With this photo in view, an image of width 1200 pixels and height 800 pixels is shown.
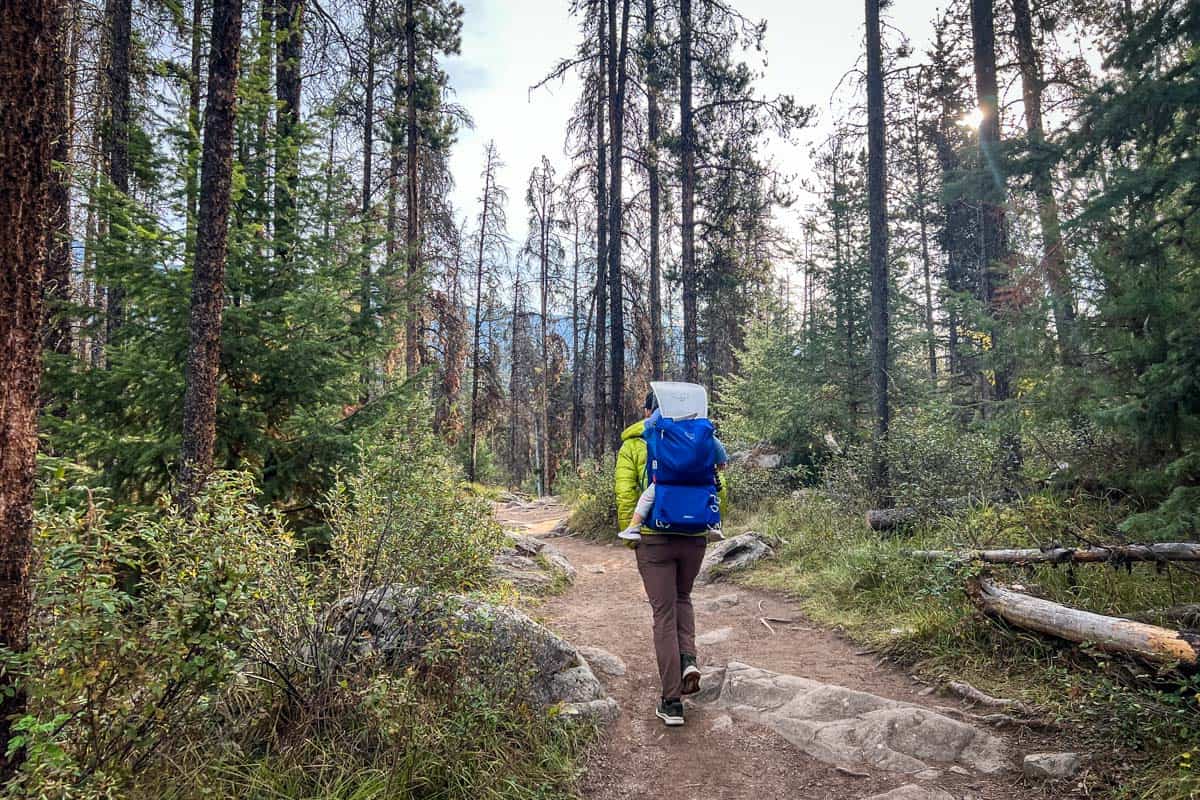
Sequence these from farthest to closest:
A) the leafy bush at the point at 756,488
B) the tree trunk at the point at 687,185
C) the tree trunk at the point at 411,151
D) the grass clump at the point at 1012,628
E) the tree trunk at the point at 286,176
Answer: the tree trunk at the point at 687,185 < the tree trunk at the point at 411,151 < the leafy bush at the point at 756,488 < the tree trunk at the point at 286,176 < the grass clump at the point at 1012,628

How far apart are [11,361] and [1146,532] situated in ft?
23.6

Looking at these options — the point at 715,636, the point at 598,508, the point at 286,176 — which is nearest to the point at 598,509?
the point at 598,508

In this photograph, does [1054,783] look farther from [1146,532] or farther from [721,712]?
[1146,532]

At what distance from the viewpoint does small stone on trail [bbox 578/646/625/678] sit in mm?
4973

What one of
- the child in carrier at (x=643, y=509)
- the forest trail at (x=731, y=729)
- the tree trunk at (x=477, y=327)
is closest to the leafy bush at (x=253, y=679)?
the forest trail at (x=731, y=729)

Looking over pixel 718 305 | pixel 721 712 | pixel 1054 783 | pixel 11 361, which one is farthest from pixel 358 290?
pixel 718 305

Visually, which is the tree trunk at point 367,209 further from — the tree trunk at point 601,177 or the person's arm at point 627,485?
the tree trunk at point 601,177

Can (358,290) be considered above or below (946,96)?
below

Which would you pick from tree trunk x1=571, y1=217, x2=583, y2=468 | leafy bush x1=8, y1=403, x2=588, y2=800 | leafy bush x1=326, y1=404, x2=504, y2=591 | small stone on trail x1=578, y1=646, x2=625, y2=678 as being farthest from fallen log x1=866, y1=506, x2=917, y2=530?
tree trunk x1=571, y1=217, x2=583, y2=468

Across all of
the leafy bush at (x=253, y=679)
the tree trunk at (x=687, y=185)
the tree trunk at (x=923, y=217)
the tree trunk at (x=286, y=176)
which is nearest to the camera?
the leafy bush at (x=253, y=679)

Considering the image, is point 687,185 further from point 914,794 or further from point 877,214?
point 914,794

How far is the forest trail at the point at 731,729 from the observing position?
3.30 m

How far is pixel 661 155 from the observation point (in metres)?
16.4

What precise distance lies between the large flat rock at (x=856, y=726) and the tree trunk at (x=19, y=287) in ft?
12.8
